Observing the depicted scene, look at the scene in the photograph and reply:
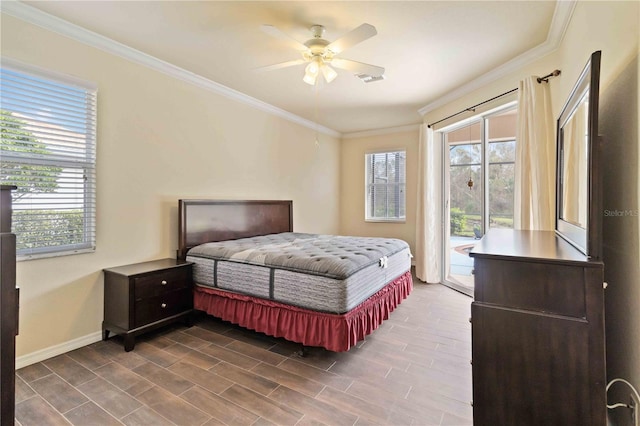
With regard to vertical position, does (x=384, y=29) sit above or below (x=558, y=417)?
above

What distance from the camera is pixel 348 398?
6.10 ft

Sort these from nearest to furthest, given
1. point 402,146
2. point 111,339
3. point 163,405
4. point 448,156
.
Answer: point 163,405 → point 111,339 → point 448,156 → point 402,146

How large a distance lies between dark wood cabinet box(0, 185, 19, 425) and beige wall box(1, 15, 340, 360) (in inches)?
63.1

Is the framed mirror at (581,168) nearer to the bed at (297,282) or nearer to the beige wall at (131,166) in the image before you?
the bed at (297,282)

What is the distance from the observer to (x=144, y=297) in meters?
2.54

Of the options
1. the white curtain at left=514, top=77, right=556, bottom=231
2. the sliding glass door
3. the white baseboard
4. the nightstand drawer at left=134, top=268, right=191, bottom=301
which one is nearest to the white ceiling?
the white curtain at left=514, top=77, right=556, bottom=231

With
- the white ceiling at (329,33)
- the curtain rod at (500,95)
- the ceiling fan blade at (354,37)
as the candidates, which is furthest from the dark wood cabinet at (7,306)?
the curtain rod at (500,95)

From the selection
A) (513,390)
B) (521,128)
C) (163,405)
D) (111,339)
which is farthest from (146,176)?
A: (521,128)

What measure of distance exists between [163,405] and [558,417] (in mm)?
1935

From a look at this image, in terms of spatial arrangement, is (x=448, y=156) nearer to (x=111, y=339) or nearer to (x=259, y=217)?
(x=259, y=217)

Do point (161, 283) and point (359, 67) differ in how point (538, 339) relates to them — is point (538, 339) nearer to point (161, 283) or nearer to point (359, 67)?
point (359, 67)

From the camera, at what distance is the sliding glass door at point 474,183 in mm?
3547

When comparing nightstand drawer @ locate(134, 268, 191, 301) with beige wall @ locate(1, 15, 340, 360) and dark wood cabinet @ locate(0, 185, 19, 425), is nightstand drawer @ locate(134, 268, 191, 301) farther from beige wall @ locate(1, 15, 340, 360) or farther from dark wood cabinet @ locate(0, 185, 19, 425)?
dark wood cabinet @ locate(0, 185, 19, 425)

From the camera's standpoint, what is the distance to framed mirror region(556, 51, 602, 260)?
1120mm
